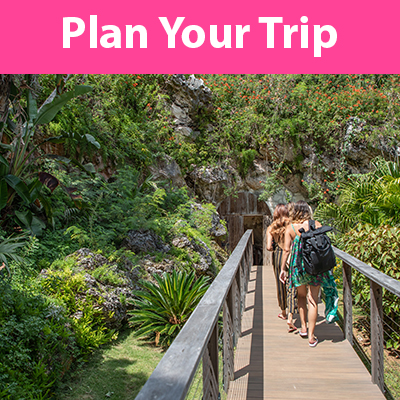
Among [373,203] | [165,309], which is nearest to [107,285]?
[165,309]

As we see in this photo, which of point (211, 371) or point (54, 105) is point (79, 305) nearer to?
point (211, 371)

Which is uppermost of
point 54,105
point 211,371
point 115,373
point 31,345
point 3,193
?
point 54,105

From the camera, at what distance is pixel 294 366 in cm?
283

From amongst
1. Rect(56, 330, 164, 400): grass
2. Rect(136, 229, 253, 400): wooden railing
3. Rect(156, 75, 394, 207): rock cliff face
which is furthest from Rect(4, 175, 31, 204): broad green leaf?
Rect(156, 75, 394, 207): rock cliff face

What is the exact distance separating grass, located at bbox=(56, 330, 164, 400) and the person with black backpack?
191cm

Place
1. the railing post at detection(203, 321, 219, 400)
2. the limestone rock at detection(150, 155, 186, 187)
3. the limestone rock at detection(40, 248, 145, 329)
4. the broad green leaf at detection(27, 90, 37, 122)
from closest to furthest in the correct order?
the railing post at detection(203, 321, 219, 400) → the limestone rock at detection(40, 248, 145, 329) → the broad green leaf at detection(27, 90, 37, 122) → the limestone rock at detection(150, 155, 186, 187)

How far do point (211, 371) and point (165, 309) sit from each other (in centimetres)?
292

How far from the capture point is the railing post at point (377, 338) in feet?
8.18

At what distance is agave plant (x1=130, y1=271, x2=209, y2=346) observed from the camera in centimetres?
444

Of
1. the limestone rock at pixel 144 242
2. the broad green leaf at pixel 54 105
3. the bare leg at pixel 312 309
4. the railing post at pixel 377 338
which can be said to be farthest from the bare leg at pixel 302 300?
the broad green leaf at pixel 54 105

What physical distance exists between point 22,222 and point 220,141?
833 cm

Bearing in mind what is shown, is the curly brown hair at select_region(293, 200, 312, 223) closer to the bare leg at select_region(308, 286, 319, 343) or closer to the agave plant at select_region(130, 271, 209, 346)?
the bare leg at select_region(308, 286, 319, 343)

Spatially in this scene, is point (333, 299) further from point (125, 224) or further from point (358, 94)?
point (358, 94)

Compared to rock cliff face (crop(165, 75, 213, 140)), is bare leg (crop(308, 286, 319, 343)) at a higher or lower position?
lower
